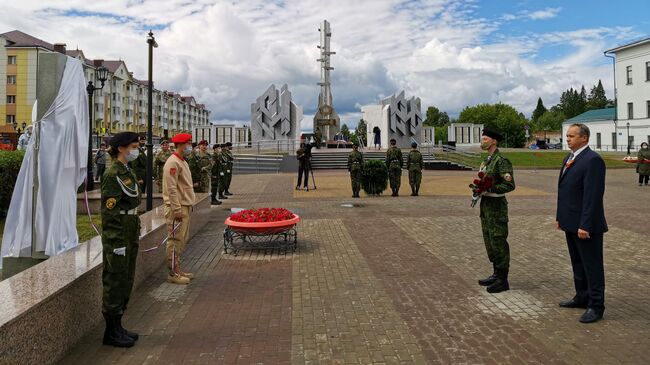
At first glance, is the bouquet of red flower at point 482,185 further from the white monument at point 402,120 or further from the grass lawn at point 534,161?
the white monument at point 402,120

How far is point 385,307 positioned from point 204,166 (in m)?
9.87

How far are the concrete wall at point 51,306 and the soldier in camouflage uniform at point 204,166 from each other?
7873 mm

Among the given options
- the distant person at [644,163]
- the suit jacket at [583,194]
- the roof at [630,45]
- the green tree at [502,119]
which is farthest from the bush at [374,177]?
the green tree at [502,119]

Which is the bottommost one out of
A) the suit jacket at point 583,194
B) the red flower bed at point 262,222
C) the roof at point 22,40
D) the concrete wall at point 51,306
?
the concrete wall at point 51,306

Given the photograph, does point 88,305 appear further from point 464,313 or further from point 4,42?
point 4,42

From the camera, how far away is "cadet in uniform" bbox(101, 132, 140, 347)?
4.36 metres

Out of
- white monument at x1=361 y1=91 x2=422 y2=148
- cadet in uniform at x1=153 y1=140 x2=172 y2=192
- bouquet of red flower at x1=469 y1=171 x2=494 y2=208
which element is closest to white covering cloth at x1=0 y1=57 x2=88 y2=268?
bouquet of red flower at x1=469 y1=171 x2=494 y2=208

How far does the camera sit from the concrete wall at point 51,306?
3339mm

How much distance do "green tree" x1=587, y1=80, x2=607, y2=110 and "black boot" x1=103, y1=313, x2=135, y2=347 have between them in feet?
446

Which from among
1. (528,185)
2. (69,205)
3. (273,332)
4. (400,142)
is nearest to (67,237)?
(69,205)

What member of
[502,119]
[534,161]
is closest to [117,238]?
[534,161]

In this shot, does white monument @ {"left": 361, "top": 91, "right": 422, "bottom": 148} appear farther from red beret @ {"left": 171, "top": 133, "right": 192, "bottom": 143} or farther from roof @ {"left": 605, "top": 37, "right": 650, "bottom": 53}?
red beret @ {"left": 171, "top": 133, "right": 192, "bottom": 143}

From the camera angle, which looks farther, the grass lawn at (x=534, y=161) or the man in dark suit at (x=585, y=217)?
the grass lawn at (x=534, y=161)

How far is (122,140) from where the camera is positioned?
4590mm
